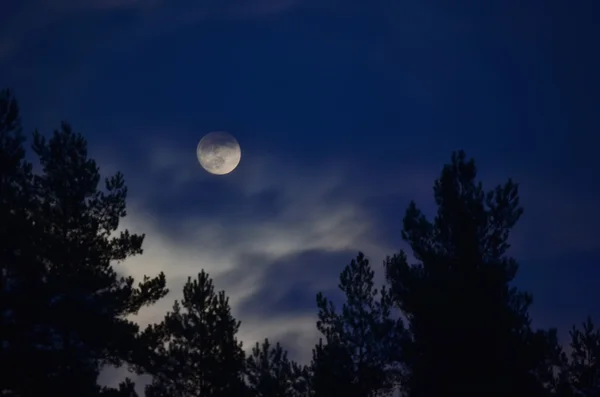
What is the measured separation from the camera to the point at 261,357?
41.7 metres

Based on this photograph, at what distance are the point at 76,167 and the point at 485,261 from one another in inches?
669

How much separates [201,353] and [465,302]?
45.0 feet

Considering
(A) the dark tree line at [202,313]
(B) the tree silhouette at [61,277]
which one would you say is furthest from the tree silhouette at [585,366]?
(B) the tree silhouette at [61,277]

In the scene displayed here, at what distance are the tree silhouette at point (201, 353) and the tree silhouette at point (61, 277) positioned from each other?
13.0 feet

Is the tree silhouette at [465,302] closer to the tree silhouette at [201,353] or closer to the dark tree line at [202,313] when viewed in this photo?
the dark tree line at [202,313]

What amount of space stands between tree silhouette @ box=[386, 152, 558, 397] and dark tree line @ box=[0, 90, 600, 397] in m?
0.04

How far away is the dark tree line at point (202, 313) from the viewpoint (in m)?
18.1

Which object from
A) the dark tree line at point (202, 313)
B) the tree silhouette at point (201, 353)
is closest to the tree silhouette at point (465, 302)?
the dark tree line at point (202, 313)

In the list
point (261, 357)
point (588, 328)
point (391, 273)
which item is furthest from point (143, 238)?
point (588, 328)

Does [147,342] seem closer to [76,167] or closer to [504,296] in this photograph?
[76,167]

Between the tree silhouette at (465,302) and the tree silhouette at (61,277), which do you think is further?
the tree silhouette at (465,302)

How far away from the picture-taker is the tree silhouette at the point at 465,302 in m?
22.1

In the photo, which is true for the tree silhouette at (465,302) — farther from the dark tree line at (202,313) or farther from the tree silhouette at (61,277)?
the tree silhouette at (61,277)

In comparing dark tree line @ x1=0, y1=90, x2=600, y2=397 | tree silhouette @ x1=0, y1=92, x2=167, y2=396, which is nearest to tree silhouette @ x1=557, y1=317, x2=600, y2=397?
dark tree line @ x1=0, y1=90, x2=600, y2=397
